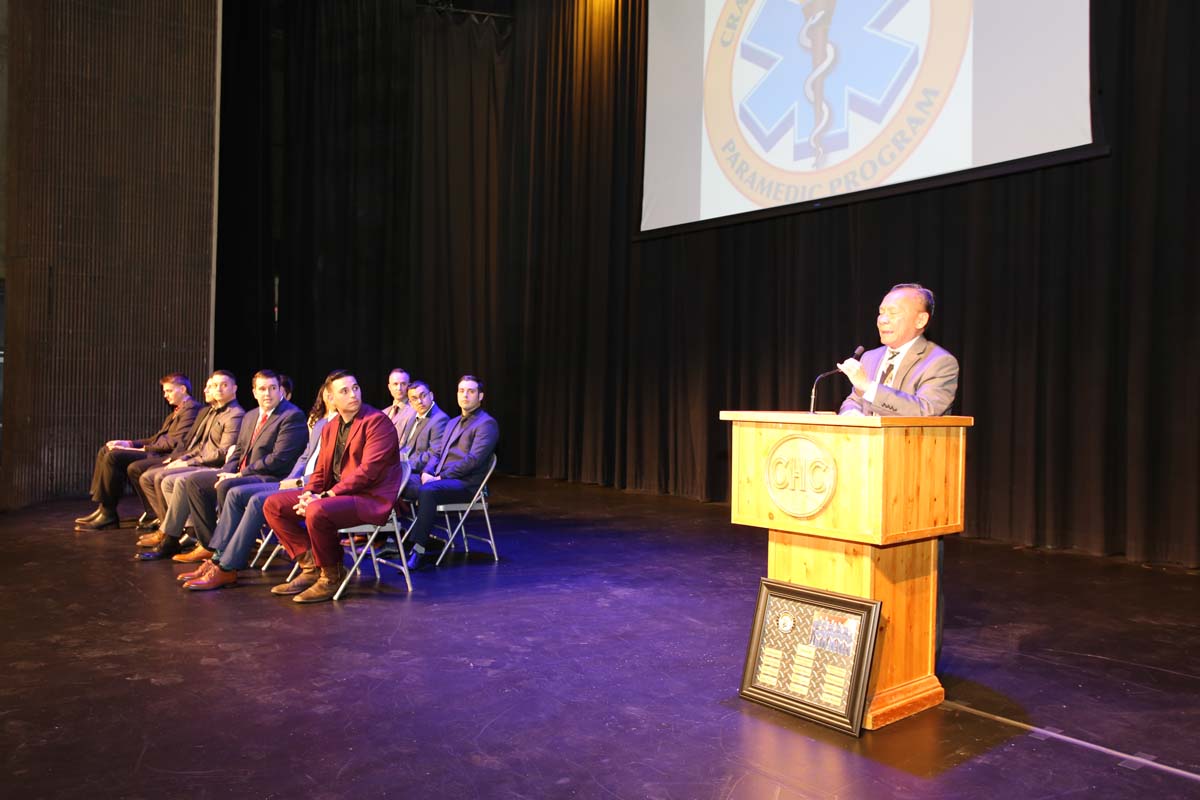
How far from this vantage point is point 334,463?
4.58 meters

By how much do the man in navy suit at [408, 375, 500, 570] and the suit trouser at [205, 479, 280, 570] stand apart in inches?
34.6

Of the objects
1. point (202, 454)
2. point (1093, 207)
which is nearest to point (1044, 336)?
point (1093, 207)

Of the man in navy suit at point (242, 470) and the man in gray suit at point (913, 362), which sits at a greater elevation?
the man in gray suit at point (913, 362)

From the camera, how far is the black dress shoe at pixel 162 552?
211 inches

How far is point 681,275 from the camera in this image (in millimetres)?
8945

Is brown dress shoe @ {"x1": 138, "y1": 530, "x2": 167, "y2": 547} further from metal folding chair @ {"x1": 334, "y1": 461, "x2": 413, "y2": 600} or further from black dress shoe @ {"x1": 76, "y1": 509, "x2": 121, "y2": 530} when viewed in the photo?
metal folding chair @ {"x1": 334, "y1": 461, "x2": 413, "y2": 600}

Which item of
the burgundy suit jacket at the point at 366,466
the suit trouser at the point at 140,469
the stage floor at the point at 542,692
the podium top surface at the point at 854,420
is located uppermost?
the podium top surface at the point at 854,420

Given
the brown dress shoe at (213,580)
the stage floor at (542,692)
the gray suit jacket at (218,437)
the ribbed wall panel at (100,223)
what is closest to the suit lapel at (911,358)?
the stage floor at (542,692)

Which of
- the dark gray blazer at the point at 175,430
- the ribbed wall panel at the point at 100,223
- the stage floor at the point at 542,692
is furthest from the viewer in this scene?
the ribbed wall panel at the point at 100,223

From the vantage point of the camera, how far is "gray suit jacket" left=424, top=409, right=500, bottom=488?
17.6 feet

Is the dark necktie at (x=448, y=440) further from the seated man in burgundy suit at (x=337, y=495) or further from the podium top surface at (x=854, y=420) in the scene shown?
the podium top surface at (x=854, y=420)

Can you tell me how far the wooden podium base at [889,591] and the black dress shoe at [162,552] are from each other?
405cm

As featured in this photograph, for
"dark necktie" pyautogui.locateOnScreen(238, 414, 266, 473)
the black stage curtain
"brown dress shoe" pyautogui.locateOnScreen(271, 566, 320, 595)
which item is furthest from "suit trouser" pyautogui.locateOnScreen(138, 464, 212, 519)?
the black stage curtain

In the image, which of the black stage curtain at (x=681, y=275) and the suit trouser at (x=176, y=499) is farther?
the black stage curtain at (x=681, y=275)
